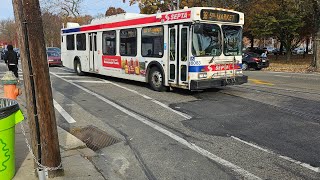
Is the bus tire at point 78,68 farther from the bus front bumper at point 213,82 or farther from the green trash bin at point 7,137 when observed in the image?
the green trash bin at point 7,137

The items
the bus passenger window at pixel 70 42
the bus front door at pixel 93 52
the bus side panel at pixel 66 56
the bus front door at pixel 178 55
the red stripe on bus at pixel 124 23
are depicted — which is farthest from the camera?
the bus side panel at pixel 66 56

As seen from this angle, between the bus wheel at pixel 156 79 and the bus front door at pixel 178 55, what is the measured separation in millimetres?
574

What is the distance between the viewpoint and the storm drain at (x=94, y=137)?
6353 millimetres

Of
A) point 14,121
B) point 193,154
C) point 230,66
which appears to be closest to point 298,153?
point 193,154

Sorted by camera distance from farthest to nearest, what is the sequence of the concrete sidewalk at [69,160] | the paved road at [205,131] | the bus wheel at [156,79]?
1. the bus wheel at [156,79]
2. the paved road at [205,131]
3. the concrete sidewalk at [69,160]

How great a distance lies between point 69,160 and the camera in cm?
528

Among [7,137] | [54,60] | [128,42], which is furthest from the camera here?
[54,60]

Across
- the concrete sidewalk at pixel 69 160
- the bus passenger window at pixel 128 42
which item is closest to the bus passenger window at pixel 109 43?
the bus passenger window at pixel 128 42

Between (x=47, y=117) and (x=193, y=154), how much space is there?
2562 mm

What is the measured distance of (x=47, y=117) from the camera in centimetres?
421

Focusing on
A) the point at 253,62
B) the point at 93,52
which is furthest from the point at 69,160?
the point at 253,62

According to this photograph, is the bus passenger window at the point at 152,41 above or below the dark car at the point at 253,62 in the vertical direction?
above

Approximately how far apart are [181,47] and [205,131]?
15.0ft

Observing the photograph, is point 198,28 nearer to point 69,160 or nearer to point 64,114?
point 64,114
